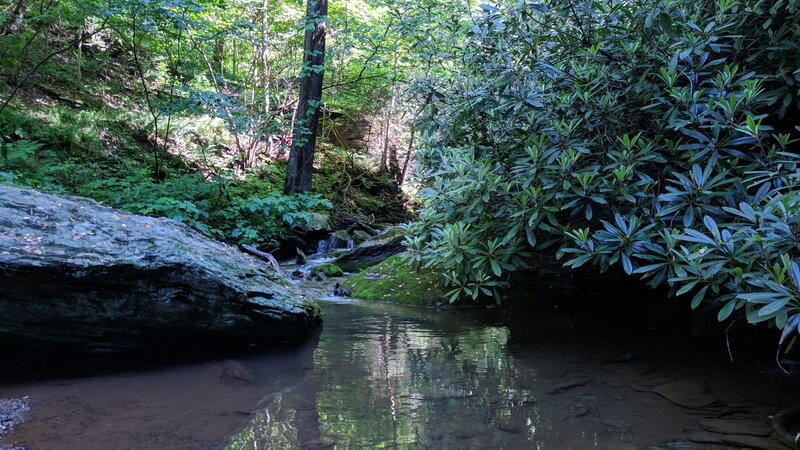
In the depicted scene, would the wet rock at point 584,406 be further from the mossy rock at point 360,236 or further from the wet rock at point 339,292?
the mossy rock at point 360,236

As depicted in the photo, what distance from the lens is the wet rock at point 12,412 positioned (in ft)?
7.88

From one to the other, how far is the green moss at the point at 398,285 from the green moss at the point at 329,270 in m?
0.82

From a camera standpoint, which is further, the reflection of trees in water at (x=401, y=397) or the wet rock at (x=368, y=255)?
the wet rock at (x=368, y=255)

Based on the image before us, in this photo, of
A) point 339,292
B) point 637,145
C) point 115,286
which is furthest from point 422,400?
point 339,292

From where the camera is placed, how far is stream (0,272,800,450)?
8.03ft

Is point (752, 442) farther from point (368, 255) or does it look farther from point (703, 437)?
point (368, 255)

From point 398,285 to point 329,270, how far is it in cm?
202

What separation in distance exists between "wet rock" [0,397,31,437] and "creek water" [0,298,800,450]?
0.07 m

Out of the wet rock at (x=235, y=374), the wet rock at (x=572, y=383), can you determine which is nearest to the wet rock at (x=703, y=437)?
the wet rock at (x=572, y=383)

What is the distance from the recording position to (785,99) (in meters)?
3.43

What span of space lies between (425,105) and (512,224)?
1.80m

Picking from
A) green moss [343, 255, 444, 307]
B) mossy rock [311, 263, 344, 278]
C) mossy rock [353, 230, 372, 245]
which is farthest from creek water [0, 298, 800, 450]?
mossy rock [353, 230, 372, 245]

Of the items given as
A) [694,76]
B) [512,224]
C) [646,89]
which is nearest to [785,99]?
[694,76]

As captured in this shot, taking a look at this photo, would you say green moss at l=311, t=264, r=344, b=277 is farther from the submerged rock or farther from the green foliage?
the green foliage
